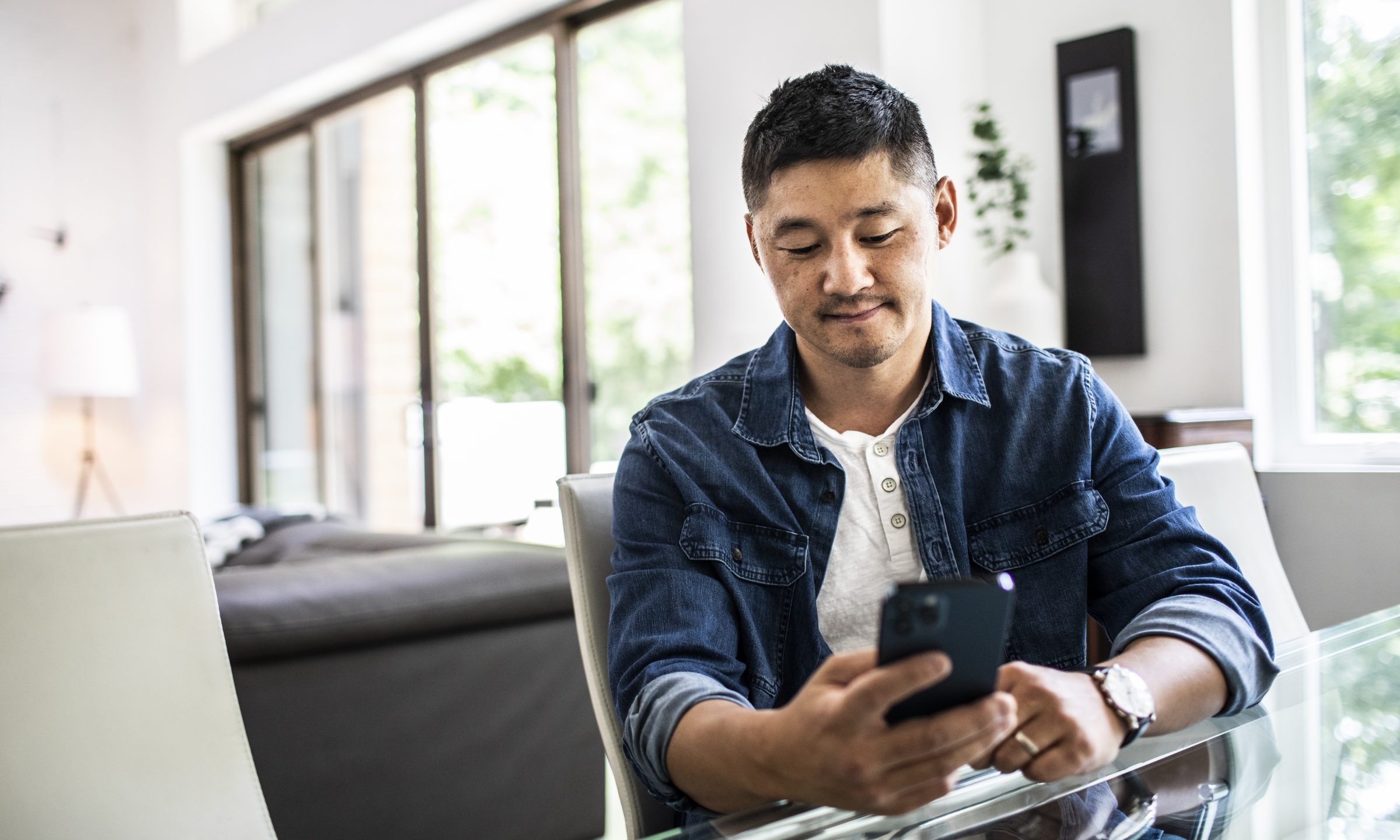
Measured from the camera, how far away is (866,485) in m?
1.15

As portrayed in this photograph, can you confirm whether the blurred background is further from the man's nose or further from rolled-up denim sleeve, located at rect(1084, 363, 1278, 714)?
the man's nose

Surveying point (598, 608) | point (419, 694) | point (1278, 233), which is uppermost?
point (1278, 233)

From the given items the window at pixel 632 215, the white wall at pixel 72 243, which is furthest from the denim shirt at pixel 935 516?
the white wall at pixel 72 243

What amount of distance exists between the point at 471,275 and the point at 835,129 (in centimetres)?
361

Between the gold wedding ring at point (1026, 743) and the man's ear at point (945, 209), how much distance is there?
602 mm

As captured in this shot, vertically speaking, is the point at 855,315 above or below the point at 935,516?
above

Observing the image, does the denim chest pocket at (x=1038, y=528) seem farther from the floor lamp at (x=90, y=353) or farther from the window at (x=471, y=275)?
the floor lamp at (x=90, y=353)

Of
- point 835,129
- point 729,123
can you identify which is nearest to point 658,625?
point 835,129

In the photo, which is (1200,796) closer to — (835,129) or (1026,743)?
(1026,743)

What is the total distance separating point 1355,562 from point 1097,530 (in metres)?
1.15

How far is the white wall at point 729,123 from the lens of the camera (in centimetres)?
283

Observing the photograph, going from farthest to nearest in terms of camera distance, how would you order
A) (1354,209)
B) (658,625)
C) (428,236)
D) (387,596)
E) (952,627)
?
Result: (428,236) → (1354,209) → (387,596) → (658,625) → (952,627)

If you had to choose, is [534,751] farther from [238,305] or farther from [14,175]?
[14,175]

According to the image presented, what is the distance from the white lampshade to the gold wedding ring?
5.53 m
